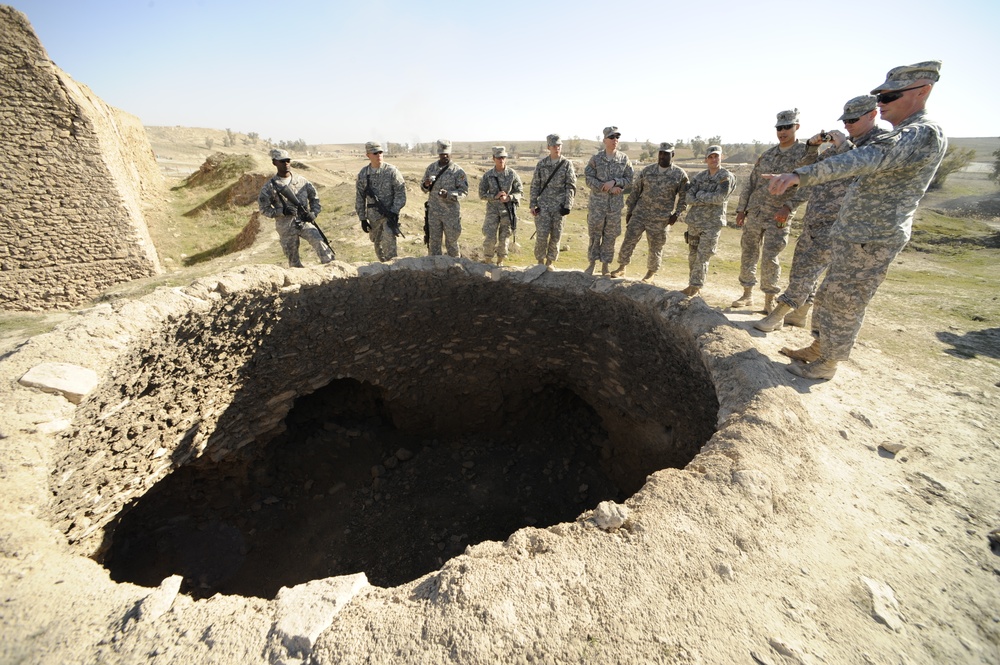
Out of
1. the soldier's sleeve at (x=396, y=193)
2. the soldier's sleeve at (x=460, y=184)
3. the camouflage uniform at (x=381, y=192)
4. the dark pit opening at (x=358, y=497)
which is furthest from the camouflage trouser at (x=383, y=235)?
the dark pit opening at (x=358, y=497)

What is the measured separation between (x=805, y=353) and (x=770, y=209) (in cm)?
204

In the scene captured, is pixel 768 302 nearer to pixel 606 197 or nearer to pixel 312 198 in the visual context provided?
pixel 606 197

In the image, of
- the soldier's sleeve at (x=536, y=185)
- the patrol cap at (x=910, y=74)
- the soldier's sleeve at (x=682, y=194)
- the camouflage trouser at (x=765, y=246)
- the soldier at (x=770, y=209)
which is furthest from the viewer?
the soldier's sleeve at (x=536, y=185)

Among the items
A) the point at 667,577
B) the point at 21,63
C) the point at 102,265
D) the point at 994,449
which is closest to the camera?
the point at 667,577

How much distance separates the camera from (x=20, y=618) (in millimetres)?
1812

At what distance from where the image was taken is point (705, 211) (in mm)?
5457

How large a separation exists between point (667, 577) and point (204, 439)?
4439 millimetres

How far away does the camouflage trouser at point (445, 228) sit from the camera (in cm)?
671

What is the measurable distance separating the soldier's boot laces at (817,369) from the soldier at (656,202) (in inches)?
96.5

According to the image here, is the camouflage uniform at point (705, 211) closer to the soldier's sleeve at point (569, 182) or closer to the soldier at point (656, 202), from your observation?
the soldier at point (656, 202)

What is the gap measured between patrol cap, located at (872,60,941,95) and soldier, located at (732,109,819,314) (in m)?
1.73

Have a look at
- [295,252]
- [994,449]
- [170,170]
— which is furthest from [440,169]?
[170,170]

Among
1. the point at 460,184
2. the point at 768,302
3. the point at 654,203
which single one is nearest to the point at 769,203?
the point at 768,302

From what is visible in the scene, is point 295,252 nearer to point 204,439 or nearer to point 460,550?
point 204,439
